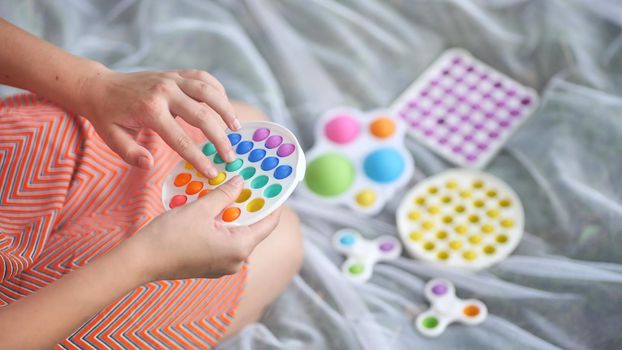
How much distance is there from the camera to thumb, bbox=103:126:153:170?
0.65 meters

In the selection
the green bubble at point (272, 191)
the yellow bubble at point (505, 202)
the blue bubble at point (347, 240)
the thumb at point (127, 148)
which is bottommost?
the blue bubble at point (347, 240)

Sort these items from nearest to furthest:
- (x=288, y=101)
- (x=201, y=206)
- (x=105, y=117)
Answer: (x=201, y=206), (x=105, y=117), (x=288, y=101)

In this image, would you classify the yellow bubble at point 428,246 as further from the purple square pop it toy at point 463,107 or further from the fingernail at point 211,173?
the fingernail at point 211,173

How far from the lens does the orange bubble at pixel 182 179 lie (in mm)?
654

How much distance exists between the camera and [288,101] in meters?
1.02

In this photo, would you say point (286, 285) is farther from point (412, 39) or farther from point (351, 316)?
point (412, 39)

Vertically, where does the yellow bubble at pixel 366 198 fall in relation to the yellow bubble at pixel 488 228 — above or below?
above

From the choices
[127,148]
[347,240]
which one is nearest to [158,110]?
[127,148]

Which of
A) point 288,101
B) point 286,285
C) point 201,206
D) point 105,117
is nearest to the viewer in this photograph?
point 201,206

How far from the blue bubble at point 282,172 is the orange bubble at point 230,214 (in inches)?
1.9

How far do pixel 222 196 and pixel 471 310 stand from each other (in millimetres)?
348

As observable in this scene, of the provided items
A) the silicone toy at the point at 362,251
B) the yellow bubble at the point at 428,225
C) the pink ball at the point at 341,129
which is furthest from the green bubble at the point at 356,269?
the pink ball at the point at 341,129

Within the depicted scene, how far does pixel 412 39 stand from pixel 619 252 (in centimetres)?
47

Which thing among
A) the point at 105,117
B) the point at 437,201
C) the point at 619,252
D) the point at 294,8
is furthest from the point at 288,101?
the point at 619,252
